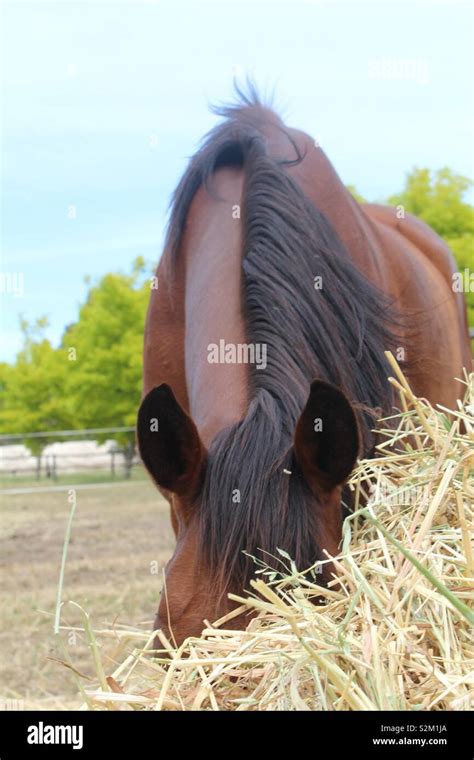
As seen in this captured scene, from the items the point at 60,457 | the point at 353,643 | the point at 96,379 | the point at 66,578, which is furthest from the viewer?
the point at 60,457

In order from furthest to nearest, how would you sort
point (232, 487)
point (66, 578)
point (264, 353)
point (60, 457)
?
1. point (60, 457)
2. point (66, 578)
3. point (264, 353)
4. point (232, 487)

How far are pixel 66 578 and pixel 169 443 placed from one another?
21.3 ft

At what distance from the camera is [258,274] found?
258 centimetres

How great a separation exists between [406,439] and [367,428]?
0.19 metres

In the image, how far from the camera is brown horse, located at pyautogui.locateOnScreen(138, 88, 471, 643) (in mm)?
1975

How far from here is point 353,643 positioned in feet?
5.24

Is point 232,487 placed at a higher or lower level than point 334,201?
lower

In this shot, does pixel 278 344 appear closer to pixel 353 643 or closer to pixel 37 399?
pixel 353 643

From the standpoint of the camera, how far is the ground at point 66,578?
485 cm

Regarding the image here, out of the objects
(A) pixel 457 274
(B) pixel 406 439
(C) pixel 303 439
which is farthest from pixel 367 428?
(A) pixel 457 274

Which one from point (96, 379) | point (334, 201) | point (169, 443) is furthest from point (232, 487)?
point (96, 379)

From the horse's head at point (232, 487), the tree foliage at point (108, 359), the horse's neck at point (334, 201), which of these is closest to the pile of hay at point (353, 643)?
the horse's head at point (232, 487)

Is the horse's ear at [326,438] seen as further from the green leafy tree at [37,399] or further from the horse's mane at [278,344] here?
the green leafy tree at [37,399]
